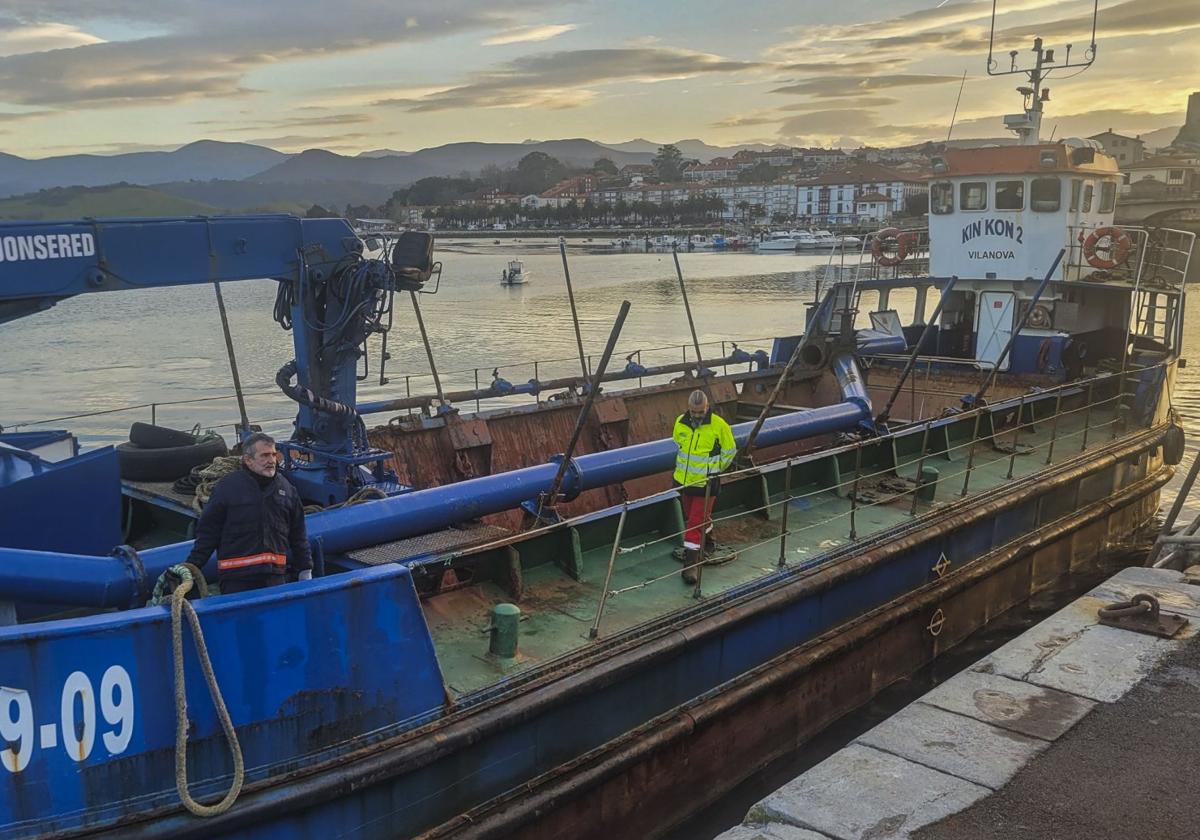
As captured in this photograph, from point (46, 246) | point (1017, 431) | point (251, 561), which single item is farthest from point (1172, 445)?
point (46, 246)

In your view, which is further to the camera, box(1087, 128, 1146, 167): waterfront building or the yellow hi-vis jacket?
box(1087, 128, 1146, 167): waterfront building

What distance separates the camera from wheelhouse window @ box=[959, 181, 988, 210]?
51.1ft

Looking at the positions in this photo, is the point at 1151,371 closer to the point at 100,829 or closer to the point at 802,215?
the point at 100,829

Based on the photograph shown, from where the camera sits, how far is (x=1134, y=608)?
21.8 feet

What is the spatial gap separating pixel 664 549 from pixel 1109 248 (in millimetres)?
9806

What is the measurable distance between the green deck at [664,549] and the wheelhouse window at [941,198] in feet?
16.8

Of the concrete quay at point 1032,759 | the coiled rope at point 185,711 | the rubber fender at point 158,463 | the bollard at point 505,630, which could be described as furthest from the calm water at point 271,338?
the coiled rope at point 185,711

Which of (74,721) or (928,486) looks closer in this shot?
(74,721)

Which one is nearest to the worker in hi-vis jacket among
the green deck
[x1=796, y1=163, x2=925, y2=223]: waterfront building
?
the green deck

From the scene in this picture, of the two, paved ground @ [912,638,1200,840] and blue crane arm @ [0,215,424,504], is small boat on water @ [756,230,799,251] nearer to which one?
blue crane arm @ [0,215,424,504]

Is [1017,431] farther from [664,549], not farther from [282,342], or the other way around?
[282,342]

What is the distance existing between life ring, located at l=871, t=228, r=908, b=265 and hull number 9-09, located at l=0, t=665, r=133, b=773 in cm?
Answer: 1508

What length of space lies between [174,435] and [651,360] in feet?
74.8

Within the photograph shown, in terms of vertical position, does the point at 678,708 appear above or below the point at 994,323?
below
